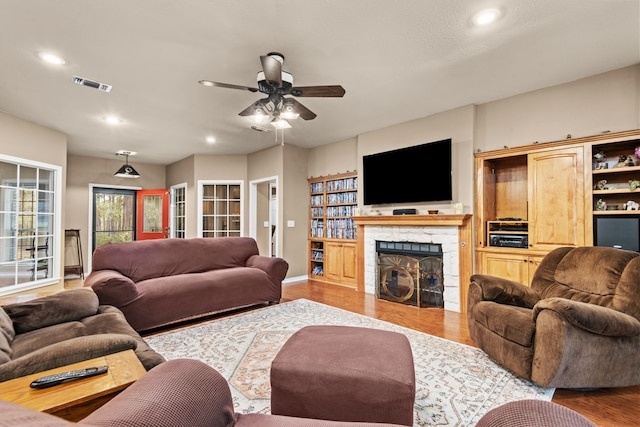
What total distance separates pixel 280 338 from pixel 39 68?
346 centimetres

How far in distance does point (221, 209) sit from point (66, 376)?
19.3 feet

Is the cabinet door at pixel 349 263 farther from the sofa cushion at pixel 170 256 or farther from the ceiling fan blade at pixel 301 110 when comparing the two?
the ceiling fan blade at pixel 301 110

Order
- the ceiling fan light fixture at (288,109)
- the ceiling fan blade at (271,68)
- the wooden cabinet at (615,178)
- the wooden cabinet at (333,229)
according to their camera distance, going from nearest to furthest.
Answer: the ceiling fan blade at (271,68) → the ceiling fan light fixture at (288,109) → the wooden cabinet at (615,178) → the wooden cabinet at (333,229)

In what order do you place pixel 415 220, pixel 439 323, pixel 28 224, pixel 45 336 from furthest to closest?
pixel 28 224, pixel 415 220, pixel 439 323, pixel 45 336

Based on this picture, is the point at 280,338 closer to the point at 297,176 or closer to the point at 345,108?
the point at 345,108

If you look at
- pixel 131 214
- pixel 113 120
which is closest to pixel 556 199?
pixel 113 120

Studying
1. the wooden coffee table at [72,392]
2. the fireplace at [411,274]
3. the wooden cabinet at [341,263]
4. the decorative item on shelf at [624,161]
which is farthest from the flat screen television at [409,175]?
the wooden coffee table at [72,392]

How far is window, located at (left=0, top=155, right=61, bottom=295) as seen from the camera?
14.4 feet

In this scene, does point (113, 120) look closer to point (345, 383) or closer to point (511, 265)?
point (345, 383)

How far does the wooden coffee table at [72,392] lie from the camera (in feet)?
3.29

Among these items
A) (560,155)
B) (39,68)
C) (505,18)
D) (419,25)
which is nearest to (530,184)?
(560,155)

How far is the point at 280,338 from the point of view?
9.81 ft

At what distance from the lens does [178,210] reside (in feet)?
24.3

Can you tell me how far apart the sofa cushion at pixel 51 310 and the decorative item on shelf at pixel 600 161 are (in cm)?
489
